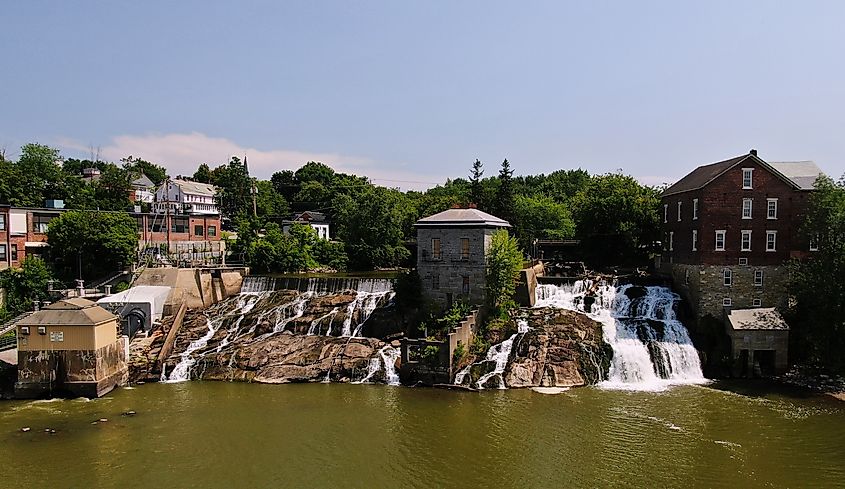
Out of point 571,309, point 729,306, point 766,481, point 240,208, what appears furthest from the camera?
point 240,208

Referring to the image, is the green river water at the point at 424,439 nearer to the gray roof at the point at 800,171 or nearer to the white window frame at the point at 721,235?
the white window frame at the point at 721,235

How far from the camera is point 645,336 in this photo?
34156 mm

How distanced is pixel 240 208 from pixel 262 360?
55.9 meters

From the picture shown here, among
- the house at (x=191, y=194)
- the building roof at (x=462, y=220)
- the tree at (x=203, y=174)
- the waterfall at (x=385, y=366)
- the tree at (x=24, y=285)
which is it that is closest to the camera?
the waterfall at (x=385, y=366)

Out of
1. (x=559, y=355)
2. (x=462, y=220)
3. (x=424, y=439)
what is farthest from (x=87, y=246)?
(x=559, y=355)

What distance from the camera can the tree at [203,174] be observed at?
362ft

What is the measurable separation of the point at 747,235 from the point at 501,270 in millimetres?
14927

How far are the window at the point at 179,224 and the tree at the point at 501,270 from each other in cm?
3286

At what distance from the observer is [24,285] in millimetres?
43250

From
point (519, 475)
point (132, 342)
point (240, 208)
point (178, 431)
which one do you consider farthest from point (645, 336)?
point (240, 208)

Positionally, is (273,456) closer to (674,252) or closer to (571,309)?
(571,309)

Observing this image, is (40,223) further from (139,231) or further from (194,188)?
(194,188)

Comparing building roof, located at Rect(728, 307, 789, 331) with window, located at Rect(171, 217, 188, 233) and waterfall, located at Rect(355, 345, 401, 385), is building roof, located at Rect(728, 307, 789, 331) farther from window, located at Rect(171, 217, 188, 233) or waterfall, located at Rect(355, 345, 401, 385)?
window, located at Rect(171, 217, 188, 233)

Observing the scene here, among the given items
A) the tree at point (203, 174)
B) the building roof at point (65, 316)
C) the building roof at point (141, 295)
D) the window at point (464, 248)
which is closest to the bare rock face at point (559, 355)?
the window at point (464, 248)
